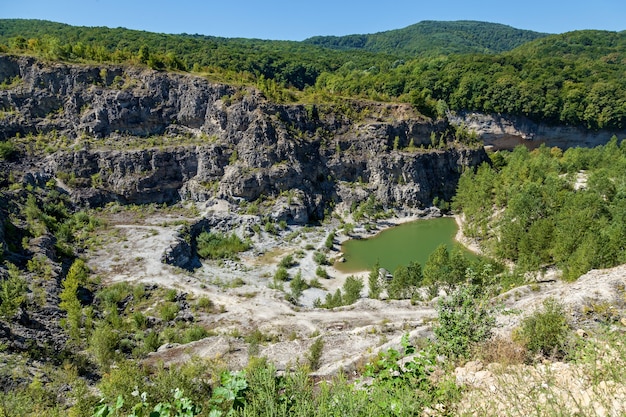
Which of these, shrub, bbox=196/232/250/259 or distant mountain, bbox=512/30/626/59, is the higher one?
distant mountain, bbox=512/30/626/59

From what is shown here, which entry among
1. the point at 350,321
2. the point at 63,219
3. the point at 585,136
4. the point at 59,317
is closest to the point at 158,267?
the point at 59,317

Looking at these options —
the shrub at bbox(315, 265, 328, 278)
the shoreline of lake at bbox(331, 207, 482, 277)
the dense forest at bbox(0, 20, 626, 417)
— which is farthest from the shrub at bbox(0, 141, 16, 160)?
the shoreline of lake at bbox(331, 207, 482, 277)

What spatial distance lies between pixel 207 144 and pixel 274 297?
111 ft

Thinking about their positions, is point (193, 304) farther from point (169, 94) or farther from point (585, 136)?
point (585, 136)

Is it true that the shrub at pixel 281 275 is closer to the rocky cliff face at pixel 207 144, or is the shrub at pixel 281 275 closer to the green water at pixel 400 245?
the green water at pixel 400 245

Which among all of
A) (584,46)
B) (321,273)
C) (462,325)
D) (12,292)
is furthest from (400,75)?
(584,46)

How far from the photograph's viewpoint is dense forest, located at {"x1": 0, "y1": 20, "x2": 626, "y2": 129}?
65812 mm

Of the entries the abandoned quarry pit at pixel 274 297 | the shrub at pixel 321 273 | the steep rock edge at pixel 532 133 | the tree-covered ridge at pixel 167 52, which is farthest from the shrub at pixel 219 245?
the steep rock edge at pixel 532 133

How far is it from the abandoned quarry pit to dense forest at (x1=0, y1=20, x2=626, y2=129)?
27.2m

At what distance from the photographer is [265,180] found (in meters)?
56.7

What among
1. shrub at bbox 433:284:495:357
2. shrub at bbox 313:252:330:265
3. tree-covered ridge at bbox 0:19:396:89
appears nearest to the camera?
shrub at bbox 433:284:495:357

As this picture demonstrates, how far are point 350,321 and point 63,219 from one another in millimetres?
41563

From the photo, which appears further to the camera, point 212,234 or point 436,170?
point 436,170

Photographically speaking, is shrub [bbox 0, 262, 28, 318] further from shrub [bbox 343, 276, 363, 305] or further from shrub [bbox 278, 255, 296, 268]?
shrub [bbox 278, 255, 296, 268]
